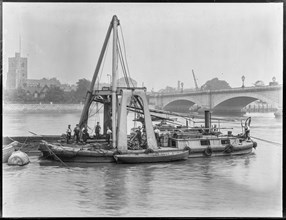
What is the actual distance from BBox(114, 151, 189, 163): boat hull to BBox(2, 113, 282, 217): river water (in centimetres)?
35

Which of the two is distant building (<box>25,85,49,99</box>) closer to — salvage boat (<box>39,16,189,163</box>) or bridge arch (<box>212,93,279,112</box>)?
salvage boat (<box>39,16,189,163</box>)

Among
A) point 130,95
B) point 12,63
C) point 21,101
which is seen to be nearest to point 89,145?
point 130,95

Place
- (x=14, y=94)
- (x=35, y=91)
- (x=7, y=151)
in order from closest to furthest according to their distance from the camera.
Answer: (x=7, y=151) → (x=14, y=94) → (x=35, y=91)

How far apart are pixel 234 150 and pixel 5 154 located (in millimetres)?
16835

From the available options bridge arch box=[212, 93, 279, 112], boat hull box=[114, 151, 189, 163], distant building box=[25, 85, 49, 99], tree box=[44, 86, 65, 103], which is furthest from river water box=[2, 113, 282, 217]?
tree box=[44, 86, 65, 103]

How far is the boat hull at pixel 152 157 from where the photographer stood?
23.1 metres

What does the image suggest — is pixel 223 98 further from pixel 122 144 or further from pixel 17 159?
pixel 17 159

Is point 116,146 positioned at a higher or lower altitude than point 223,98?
lower

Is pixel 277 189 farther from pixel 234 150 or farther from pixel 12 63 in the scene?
pixel 12 63

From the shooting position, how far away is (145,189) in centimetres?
1817

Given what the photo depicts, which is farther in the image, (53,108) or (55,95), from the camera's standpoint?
(53,108)

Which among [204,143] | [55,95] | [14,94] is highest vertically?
[55,95]

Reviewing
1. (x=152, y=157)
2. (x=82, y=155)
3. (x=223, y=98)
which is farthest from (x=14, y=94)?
(x=223, y=98)

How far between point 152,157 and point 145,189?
5.45m
